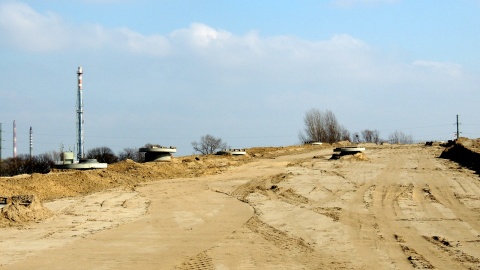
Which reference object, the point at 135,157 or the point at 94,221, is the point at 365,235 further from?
the point at 135,157

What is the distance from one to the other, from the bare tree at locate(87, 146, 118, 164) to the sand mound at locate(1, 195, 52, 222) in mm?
54969

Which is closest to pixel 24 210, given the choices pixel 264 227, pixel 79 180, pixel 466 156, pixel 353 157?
pixel 264 227

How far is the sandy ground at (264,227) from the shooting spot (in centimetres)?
1080

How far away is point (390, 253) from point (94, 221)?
27.3 ft

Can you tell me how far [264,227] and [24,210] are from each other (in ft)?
21.1

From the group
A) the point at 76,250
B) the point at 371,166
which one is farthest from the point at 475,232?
the point at 371,166

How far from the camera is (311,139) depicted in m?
83.8

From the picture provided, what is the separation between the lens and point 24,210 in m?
16.3

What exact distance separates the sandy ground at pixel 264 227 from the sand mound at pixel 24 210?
0.38m

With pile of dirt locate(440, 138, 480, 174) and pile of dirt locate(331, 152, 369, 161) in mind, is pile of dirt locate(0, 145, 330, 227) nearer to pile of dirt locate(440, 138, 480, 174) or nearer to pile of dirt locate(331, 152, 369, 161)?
pile of dirt locate(331, 152, 369, 161)

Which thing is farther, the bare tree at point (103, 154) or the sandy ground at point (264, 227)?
the bare tree at point (103, 154)

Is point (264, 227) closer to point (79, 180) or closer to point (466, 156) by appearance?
point (79, 180)

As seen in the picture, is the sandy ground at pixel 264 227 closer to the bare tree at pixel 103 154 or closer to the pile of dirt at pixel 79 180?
the pile of dirt at pixel 79 180

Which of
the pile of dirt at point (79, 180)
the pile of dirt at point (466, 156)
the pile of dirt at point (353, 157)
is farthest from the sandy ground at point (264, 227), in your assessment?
the pile of dirt at point (353, 157)
